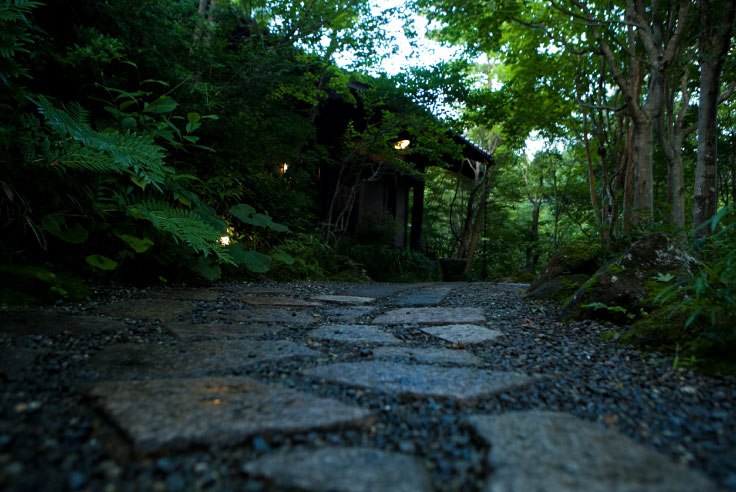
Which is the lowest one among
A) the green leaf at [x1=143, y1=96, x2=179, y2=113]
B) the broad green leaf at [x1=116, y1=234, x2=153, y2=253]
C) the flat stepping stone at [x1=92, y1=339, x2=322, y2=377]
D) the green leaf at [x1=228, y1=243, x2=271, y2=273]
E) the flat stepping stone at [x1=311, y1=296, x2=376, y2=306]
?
the flat stepping stone at [x1=92, y1=339, x2=322, y2=377]

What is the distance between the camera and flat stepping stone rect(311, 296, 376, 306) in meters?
3.18

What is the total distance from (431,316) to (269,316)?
1022mm

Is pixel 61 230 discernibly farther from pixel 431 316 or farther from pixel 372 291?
pixel 372 291

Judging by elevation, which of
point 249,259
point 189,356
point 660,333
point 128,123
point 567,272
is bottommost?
point 189,356

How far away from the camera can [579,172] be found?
10.7 m

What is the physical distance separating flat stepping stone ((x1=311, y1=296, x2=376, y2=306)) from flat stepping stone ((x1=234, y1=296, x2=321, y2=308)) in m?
0.21

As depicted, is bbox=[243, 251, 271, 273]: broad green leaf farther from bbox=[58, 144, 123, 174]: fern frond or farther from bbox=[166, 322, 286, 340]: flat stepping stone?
bbox=[166, 322, 286, 340]: flat stepping stone

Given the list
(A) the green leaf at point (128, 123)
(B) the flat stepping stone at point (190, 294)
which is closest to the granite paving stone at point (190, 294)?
(B) the flat stepping stone at point (190, 294)

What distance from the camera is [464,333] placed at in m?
2.04

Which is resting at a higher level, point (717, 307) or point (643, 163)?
point (643, 163)

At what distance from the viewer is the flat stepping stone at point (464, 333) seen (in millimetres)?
1905

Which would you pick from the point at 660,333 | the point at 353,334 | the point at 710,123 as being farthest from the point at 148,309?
the point at 710,123

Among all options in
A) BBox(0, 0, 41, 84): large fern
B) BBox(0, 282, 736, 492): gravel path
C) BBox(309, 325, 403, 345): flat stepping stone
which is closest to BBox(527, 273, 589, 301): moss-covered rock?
BBox(0, 282, 736, 492): gravel path

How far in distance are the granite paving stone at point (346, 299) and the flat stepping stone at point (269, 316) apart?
0.60 metres
